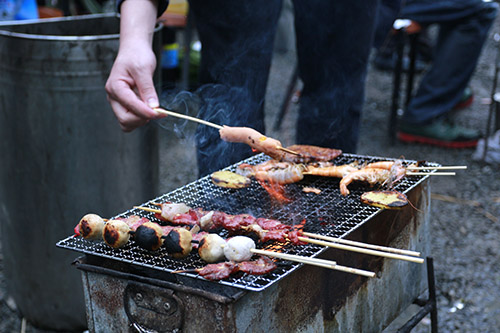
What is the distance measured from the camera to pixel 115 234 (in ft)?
7.11

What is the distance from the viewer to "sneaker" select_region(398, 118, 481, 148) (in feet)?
24.0

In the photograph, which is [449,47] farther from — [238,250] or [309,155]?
[238,250]

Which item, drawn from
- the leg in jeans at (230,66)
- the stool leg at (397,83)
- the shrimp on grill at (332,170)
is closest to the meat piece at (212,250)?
the shrimp on grill at (332,170)

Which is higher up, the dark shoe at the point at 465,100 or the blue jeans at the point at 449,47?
the blue jeans at the point at 449,47

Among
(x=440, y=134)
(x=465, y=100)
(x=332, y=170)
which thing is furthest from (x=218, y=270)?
(x=465, y=100)

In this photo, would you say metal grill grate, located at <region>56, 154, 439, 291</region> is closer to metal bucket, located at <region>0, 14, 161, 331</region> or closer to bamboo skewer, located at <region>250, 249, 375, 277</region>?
bamboo skewer, located at <region>250, 249, 375, 277</region>

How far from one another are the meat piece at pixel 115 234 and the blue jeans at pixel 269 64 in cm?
141

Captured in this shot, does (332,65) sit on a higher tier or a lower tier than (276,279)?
higher

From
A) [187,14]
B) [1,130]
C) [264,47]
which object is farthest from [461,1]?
[1,130]

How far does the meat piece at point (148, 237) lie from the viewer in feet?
7.09

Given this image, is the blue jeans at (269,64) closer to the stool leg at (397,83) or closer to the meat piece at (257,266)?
the meat piece at (257,266)

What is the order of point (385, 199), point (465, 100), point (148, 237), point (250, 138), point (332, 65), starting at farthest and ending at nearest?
point (465, 100) → point (332, 65) → point (250, 138) → point (385, 199) → point (148, 237)

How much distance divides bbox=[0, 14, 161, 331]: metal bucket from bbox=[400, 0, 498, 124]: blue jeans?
15.5ft

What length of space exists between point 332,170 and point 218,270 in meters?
1.23
